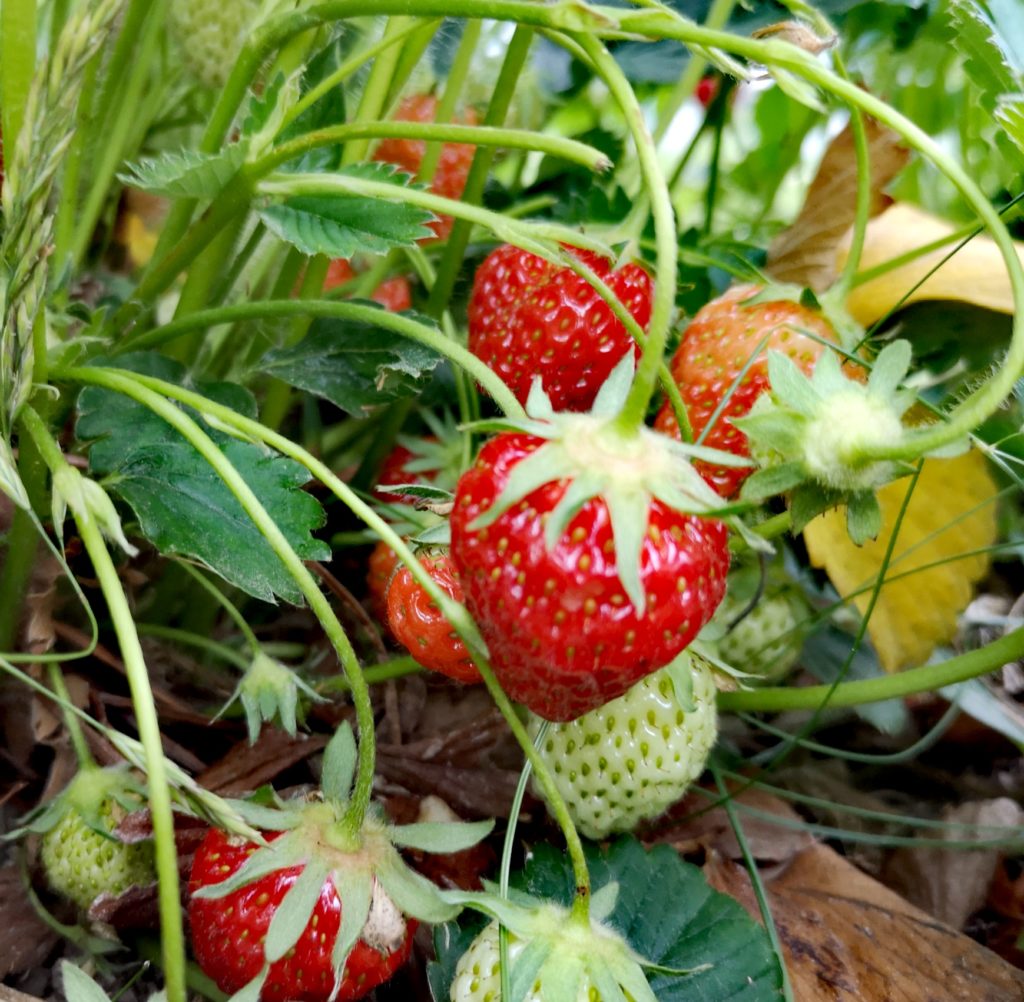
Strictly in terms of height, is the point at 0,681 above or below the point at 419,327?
below

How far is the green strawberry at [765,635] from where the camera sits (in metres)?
0.84

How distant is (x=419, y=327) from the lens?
577mm

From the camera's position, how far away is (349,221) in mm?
624

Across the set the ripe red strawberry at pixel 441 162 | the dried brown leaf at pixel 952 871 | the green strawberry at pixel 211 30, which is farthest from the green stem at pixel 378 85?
the dried brown leaf at pixel 952 871

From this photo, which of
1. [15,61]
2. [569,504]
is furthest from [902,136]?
[15,61]

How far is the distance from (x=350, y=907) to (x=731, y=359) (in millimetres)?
396

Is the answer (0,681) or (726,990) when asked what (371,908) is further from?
(0,681)

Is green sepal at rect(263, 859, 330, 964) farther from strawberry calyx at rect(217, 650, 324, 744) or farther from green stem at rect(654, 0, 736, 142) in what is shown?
green stem at rect(654, 0, 736, 142)

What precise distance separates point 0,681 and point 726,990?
54cm

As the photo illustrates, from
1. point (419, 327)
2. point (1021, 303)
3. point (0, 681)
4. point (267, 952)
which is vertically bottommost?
point (0, 681)

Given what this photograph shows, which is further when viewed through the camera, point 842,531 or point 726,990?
point 842,531

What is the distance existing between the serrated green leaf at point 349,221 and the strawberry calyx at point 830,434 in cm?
23

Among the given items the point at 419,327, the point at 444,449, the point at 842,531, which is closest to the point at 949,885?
the point at 842,531

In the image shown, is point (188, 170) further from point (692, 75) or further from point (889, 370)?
point (692, 75)
